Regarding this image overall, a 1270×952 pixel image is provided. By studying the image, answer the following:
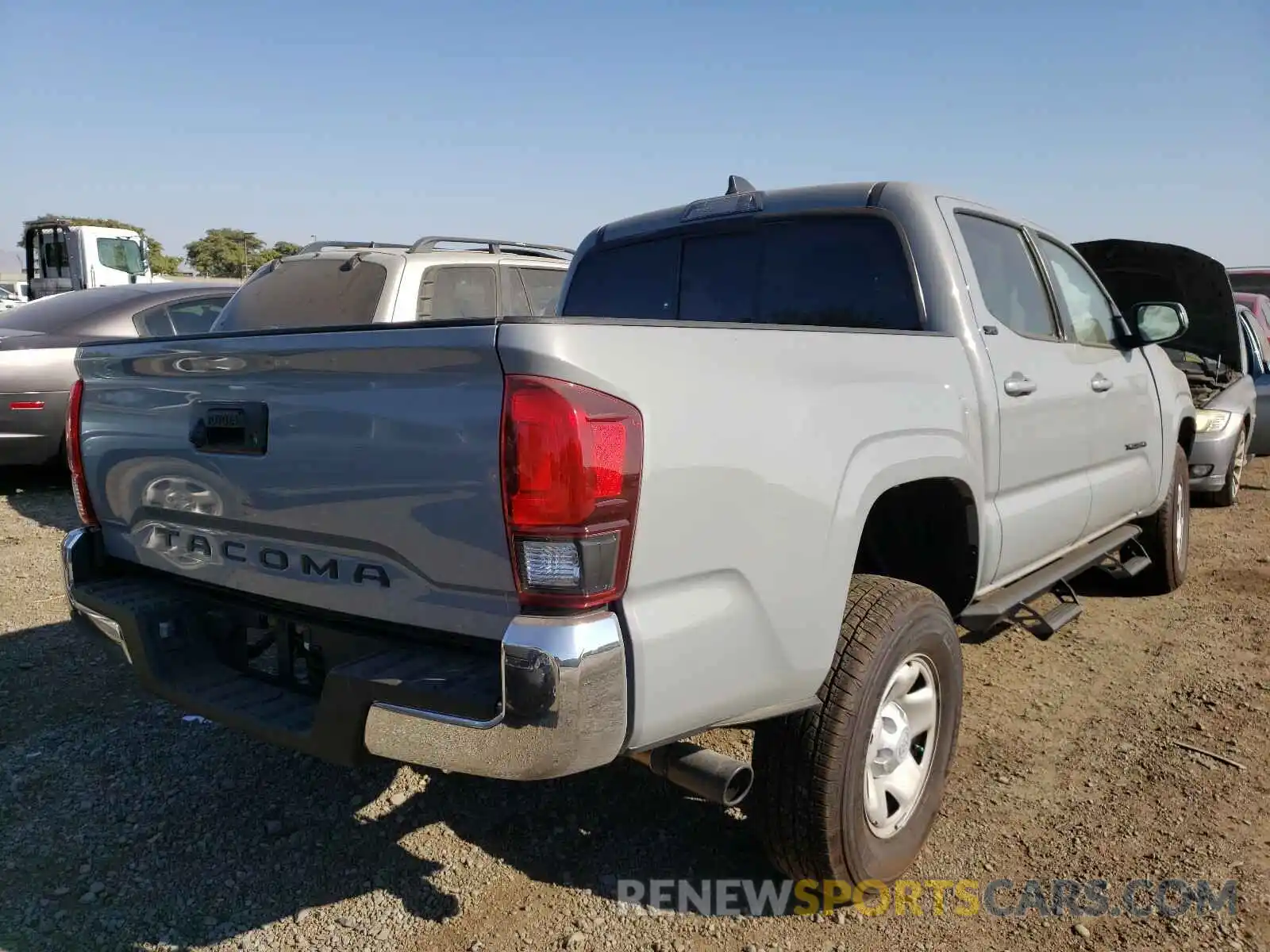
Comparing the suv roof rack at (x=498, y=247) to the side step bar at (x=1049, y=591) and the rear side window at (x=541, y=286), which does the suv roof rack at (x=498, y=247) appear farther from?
the side step bar at (x=1049, y=591)

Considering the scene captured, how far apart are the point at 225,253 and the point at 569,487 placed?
2583 inches

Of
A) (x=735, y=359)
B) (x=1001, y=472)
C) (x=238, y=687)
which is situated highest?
(x=735, y=359)

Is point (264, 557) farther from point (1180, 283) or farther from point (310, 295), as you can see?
point (1180, 283)

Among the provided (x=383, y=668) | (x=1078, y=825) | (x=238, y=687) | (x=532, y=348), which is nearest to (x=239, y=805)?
(x=238, y=687)

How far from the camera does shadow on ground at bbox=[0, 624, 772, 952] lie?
2.51 m

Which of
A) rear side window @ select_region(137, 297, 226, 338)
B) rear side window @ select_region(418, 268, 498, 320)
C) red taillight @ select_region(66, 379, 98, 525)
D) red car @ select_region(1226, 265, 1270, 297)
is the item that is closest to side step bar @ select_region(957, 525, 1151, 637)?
red taillight @ select_region(66, 379, 98, 525)

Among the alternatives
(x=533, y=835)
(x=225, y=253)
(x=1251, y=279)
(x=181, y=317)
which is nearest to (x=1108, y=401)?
(x=533, y=835)

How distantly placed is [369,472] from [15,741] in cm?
236

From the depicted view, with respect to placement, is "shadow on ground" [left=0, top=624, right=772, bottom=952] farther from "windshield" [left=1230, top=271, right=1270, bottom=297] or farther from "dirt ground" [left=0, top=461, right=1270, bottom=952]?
"windshield" [left=1230, top=271, right=1270, bottom=297]

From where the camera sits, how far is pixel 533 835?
2.84 metres

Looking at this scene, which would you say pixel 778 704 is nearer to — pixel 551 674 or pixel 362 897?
pixel 551 674

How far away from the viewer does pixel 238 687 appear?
7.85 feet

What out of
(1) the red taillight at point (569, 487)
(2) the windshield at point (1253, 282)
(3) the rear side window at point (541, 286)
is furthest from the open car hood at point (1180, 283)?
(1) the red taillight at point (569, 487)
